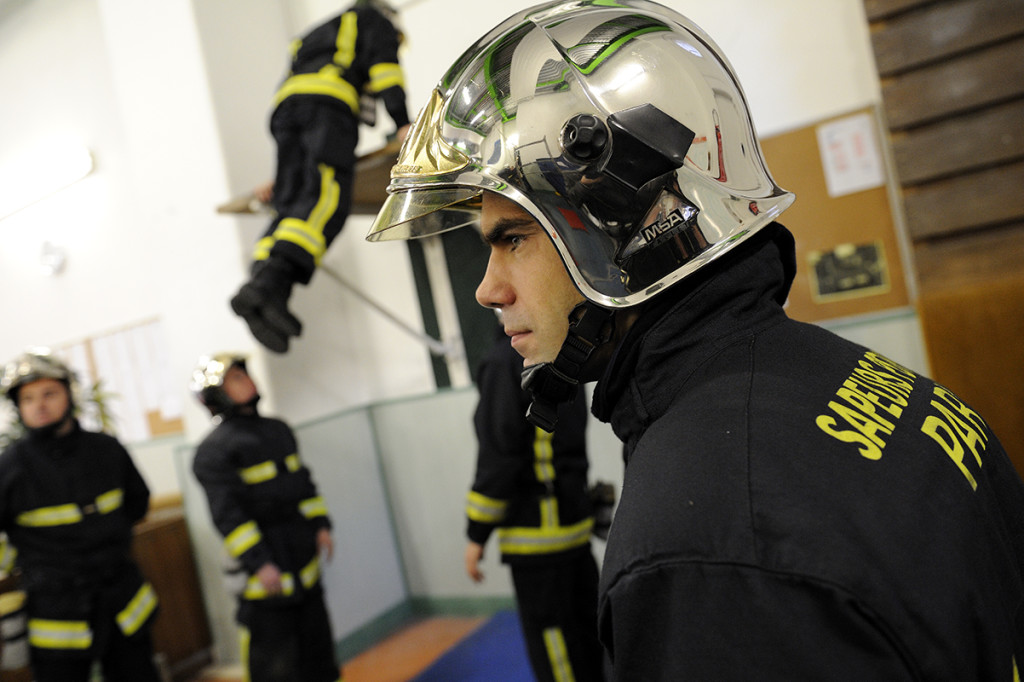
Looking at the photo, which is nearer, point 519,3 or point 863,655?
point 863,655

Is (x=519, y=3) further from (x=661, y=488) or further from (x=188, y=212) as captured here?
(x=661, y=488)

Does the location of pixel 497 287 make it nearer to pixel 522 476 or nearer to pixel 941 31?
pixel 522 476

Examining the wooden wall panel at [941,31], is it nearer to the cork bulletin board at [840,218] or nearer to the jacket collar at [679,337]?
the cork bulletin board at [840,218]

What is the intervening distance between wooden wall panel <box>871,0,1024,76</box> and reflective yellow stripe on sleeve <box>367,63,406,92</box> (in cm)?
179

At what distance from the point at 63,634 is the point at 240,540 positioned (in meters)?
Result: 0.71

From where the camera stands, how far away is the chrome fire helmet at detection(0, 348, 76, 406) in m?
2.82

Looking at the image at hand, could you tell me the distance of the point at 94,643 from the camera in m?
2.77

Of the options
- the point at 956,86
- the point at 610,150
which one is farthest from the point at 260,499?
the point at 956,86

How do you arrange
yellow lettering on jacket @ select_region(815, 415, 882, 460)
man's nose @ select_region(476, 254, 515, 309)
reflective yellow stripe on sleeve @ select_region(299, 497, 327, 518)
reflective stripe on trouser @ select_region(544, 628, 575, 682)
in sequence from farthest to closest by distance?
1. reflective yellow stripe on sleeve @ select_region(299, 497, 327, 518)
2. reflective stripe on trouser @ select_region(544, 628, 575, 682)
3. man's nose @ select_region(476, 254, 515, 309)
4. yellow lettering on jacket @ select_region(815, 415, 882, 460)

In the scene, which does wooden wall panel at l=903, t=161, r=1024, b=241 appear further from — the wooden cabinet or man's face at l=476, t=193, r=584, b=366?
the wooden cabinet

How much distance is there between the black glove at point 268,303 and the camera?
268cm

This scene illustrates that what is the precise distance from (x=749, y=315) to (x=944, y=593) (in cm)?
35

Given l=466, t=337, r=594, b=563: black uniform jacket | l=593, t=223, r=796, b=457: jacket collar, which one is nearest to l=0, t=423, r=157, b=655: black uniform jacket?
l=466, t=337, r=594, b=563: black uniform jacket

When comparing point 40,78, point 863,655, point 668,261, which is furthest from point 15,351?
point 863,655
